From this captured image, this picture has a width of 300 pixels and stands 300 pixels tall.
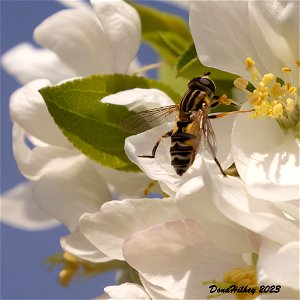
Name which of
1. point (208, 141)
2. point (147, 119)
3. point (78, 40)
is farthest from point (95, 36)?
point (208, 141)

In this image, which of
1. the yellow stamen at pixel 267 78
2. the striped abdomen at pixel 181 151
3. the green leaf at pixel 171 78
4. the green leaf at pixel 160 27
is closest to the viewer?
the striped abdomen at pixel 181 151

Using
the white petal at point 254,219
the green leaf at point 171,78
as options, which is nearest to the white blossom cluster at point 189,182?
the white petal at point 254,219

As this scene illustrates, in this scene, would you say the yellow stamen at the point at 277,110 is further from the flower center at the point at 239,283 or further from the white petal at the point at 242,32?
the flower center at the point at 239,283

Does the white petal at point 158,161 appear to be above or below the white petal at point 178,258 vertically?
above

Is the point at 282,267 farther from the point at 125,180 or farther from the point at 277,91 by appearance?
the point at 125,180

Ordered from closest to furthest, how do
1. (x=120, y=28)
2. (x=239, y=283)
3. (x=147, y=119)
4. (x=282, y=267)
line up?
(x=282, y=267) < (x=239, y=283) < (x=147, y=119) < (x=120, y=28)

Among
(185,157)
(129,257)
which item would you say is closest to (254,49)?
(185,157)

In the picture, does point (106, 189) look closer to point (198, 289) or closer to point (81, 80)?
point (81, 80)
